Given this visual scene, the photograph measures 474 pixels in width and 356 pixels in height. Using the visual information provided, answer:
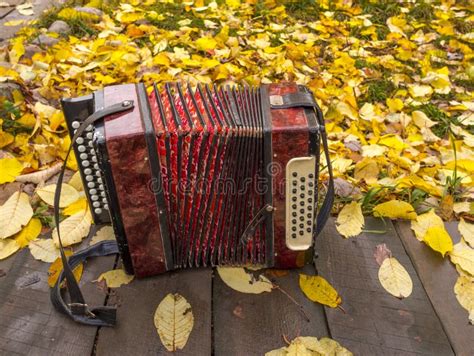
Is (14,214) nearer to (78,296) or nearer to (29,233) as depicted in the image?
(29,233)

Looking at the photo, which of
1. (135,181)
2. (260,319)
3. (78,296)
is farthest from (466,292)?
(78,296)

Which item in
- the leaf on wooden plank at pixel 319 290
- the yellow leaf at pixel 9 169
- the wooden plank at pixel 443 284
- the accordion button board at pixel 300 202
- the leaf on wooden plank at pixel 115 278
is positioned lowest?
the wooden plank at pixel 443 284

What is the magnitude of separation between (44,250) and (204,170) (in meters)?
0.75

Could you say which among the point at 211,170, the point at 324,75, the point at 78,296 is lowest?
the point at 324,75

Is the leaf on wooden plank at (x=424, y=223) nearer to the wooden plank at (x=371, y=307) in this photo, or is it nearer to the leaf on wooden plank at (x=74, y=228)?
the wooden plank at (x=371, y=307)

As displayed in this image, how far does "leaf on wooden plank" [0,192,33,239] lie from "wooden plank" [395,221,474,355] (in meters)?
1.52

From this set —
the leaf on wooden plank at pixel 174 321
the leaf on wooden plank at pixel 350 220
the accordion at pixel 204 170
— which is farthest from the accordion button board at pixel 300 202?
the leaf on wooden plank at pixel 174 321

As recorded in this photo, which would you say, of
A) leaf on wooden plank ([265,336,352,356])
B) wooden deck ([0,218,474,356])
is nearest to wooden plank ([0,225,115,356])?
wooden deck ([0,218,474,356])

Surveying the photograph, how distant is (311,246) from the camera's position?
68.5 inches

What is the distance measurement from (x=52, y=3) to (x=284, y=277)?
294cm

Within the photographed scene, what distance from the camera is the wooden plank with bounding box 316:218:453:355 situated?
1.59m

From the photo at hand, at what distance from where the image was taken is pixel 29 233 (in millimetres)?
1933

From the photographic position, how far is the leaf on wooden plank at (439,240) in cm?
188

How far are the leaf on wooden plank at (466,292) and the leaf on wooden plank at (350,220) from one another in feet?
1.34
